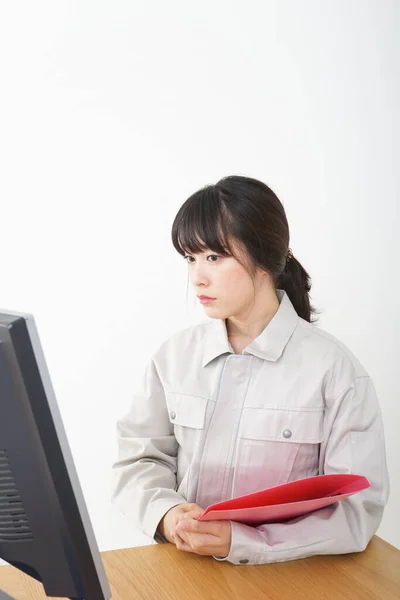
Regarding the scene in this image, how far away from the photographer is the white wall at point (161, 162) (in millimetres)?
2898

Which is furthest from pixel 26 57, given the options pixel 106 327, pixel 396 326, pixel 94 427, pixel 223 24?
pixel 396 326

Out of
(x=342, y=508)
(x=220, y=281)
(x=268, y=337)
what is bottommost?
(x=342, y=508)

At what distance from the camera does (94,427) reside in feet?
10.0

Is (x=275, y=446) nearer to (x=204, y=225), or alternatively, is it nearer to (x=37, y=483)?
(x=204, y=225)

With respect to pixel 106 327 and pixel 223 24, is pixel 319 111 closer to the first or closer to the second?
pixel 223 24

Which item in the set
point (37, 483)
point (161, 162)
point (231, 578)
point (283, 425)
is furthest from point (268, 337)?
point (161, 162)

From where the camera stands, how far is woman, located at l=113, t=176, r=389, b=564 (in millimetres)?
1406

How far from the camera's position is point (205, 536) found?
48.3 inches

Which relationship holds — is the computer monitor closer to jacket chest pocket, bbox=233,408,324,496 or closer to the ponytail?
jacket chest pocket, bbox=233,408,324,496

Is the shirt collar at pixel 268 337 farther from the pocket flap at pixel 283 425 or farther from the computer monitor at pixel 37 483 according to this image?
the computer monitor at pixel 37 483

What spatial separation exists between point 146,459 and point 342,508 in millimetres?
409

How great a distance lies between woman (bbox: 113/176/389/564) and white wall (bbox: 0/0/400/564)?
4.87ft

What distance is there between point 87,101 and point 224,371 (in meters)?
1.75

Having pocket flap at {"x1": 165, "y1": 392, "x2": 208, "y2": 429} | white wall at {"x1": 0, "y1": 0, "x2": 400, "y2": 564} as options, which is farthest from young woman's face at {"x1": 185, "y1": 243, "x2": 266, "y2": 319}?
white wall at {"x1": 0, "y1": 0, "x2": 400, "y2": 564}
